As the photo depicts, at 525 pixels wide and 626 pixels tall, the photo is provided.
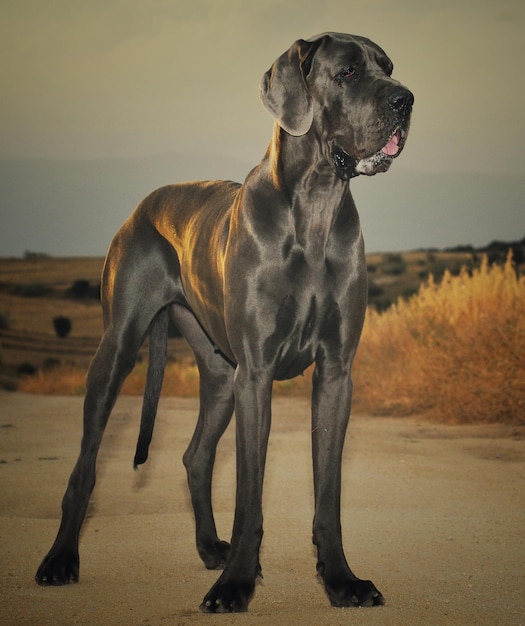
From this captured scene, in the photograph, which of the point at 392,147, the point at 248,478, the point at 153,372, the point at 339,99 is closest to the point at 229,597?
the point at 248,478

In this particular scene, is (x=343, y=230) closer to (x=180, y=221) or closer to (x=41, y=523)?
(x=180, y=221)

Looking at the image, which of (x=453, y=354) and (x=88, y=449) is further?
(x=453, y=354)

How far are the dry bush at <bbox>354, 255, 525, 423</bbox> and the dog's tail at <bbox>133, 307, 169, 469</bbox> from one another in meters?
3.85

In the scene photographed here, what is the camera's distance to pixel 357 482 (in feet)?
17.5

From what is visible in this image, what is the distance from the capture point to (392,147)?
3.05 metres

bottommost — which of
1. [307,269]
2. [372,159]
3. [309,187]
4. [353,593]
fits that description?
[353,593]

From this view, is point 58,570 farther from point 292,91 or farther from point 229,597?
point 292,91

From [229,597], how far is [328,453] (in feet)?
1.91

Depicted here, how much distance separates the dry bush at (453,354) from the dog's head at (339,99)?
182 inches

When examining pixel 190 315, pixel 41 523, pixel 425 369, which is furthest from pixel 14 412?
pixel 190 315

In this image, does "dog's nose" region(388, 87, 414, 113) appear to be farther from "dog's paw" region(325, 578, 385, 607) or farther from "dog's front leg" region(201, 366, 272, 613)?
"dog's paw" region(325, 578, 385, 607)

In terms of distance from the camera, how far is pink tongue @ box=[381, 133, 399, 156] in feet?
9.96

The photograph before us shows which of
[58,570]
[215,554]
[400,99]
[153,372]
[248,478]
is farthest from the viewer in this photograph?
[153,372]

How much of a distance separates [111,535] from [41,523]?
0.41 metres
